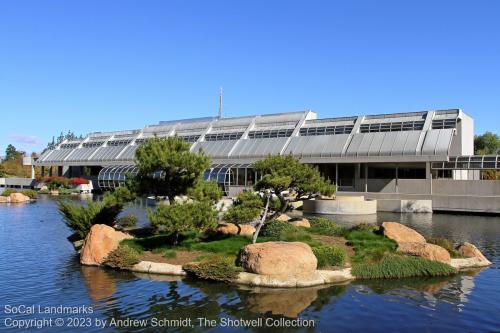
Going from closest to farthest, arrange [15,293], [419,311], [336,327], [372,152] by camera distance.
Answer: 1. [336,327]
2. [419,311]
3. [15,293]
4. [372,152]

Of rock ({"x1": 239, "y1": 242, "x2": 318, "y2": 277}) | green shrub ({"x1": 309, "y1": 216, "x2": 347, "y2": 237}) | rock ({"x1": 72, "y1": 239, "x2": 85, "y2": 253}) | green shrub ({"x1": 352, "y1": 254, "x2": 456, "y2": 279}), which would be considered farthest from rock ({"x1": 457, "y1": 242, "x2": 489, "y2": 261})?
rock ({"x1": 72, "y1": 239, "x2": 85, "y2": 253})

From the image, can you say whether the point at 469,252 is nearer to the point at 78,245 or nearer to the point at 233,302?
the point at 233,302

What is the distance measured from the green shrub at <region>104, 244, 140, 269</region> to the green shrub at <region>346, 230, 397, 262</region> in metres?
9.26

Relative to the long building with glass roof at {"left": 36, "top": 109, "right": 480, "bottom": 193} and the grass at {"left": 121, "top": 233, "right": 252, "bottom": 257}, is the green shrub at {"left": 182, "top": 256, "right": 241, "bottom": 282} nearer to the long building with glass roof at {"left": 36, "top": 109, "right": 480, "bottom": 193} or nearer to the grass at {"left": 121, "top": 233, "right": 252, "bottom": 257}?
the grass at {"left": 121, "top": 233, "right": 252, "bottom": 257}

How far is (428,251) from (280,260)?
23.3 feet

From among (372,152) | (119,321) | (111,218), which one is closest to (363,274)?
(119,321)

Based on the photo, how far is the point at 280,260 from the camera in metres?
17.5

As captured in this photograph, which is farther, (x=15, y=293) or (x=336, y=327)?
(x=15, y=293)

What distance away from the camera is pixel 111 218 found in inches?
1015

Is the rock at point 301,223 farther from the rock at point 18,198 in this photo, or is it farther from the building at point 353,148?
the rock at point 18,198

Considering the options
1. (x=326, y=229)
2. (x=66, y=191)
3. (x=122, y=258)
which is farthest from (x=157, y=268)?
(x=66, y=191)

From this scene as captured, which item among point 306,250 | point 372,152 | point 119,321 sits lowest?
point 119,321

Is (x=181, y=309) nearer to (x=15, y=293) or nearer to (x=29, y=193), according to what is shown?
(x=15, y=293)

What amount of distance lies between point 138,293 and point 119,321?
2.76 metres
